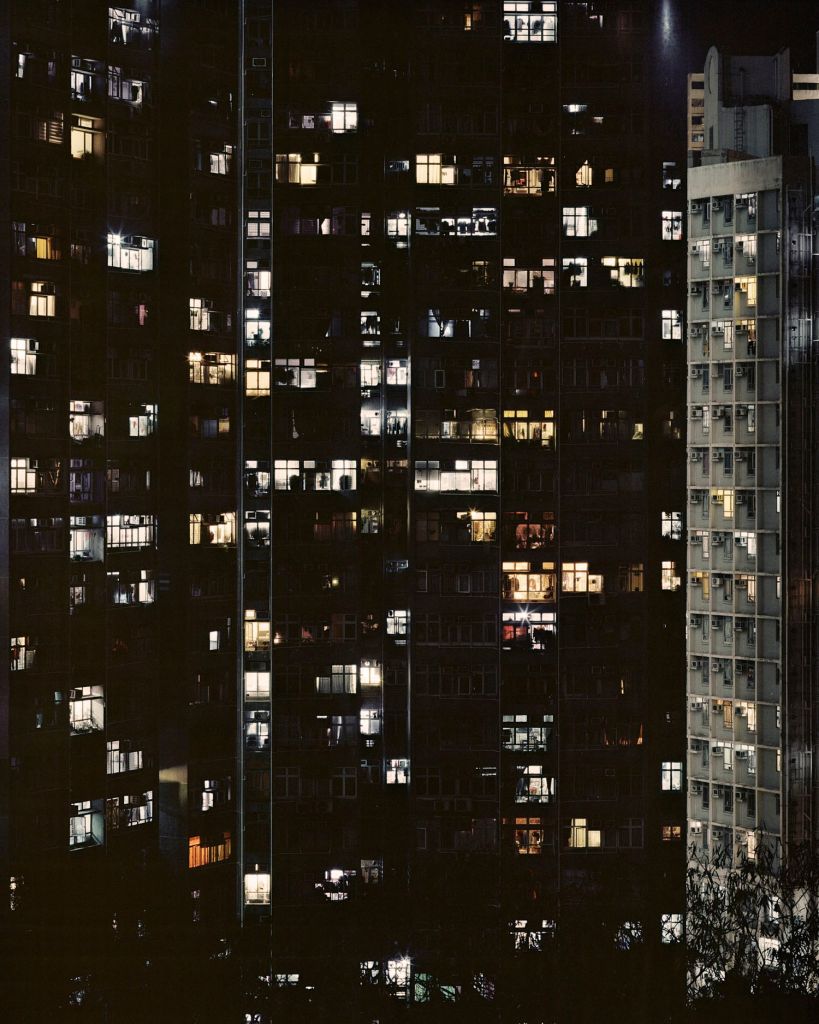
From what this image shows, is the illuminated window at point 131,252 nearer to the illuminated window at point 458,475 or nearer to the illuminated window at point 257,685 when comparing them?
the illuminated window at point 458,475

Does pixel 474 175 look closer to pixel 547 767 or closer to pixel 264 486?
pixel 264 486

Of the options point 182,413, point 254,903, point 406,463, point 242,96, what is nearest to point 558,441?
point 406,463

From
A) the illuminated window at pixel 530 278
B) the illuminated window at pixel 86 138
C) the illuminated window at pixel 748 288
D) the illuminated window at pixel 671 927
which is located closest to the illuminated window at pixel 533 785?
the illuminated window at pixel 671 927

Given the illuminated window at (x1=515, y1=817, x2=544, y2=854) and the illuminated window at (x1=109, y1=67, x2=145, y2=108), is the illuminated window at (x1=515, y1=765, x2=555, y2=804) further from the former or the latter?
the illuminated window at (x1=109, y1=67, x2=145, y2=108)

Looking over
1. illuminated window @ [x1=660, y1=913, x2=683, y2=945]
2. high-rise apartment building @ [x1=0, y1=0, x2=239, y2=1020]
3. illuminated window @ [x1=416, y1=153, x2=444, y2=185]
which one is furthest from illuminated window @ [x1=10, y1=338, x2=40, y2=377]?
illuminated window @ [x1=660, y1=913, x2=683, y2=945]

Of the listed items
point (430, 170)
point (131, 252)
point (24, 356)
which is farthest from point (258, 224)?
point (24, 356)

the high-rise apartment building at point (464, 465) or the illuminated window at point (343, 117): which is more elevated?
the illuminated window at point (343, 117)

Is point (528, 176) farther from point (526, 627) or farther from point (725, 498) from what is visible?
point (725, 498)
